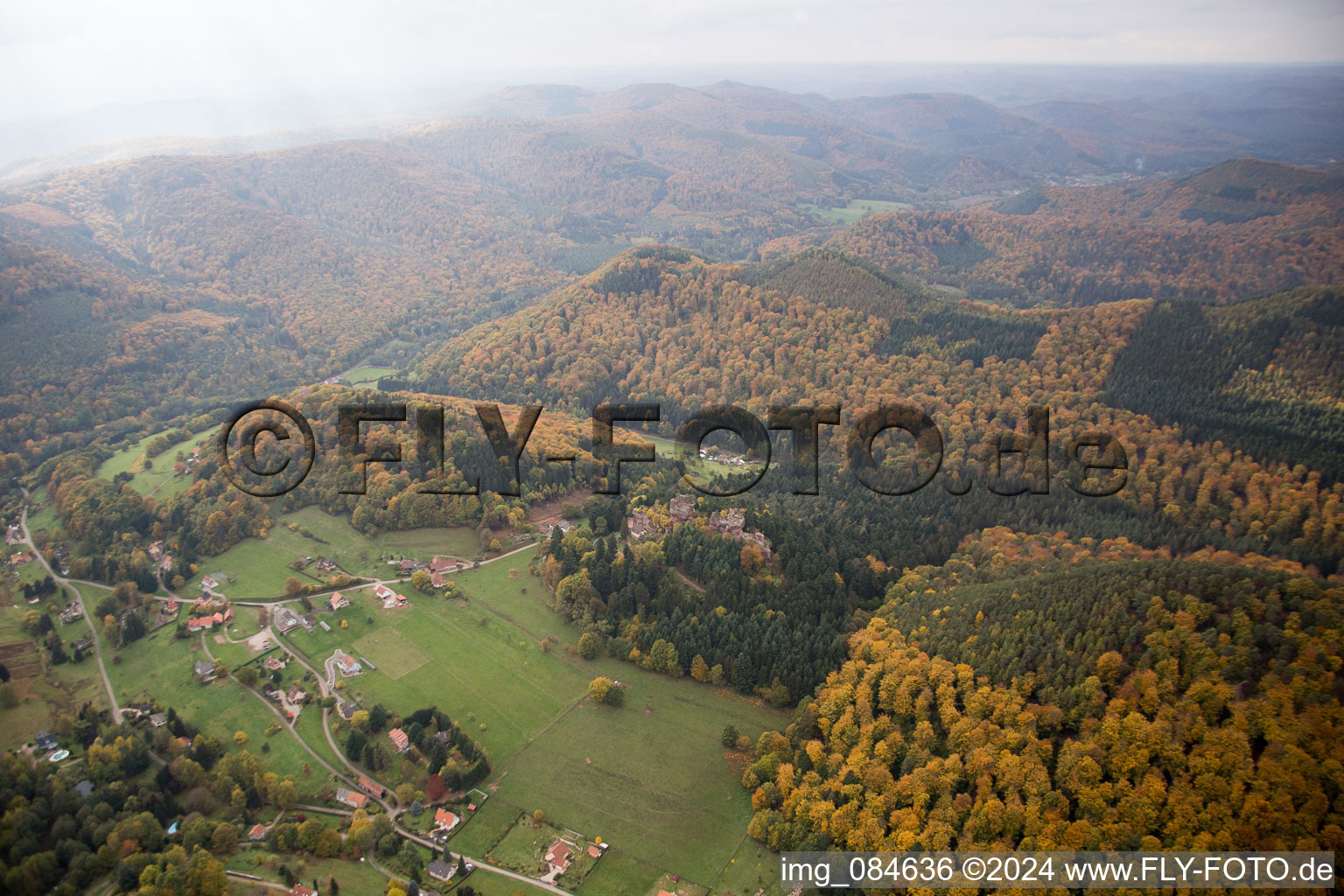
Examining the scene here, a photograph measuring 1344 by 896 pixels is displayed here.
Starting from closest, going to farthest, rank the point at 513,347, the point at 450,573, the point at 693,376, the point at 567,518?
the point at 450,573
the point at 567,518
the point at 693,376
the point at 513,347

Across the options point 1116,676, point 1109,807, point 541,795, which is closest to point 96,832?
point 541,795

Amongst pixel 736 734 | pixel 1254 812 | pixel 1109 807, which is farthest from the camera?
pixel 736 734

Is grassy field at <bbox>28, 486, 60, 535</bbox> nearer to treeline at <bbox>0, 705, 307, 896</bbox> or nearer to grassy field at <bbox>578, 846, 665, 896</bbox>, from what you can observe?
treeline at <bbox>0, 705, 307, 896</bbox>

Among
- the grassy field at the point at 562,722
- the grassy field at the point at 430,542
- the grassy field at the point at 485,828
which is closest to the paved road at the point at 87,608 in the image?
the grassy field at the point at 562,722

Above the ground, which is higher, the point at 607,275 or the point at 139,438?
the point at 607,275

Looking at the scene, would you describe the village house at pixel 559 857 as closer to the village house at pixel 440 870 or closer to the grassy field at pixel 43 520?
the village house at pixel 440 870

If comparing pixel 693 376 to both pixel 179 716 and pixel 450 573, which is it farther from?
pixel 179 716

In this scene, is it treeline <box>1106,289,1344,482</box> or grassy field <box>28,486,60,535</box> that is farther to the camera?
treeline <box>1106,289,1344,482</box>

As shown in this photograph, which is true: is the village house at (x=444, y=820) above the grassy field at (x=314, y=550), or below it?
below

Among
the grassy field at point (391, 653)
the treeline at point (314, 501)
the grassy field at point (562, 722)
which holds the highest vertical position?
the treeline at point (314, 501)

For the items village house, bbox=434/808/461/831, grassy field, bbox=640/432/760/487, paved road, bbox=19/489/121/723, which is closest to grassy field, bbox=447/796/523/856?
village house, bbox=434/808/461/831

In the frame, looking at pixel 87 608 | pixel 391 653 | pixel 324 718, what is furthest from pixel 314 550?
pixel 324 718
